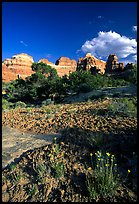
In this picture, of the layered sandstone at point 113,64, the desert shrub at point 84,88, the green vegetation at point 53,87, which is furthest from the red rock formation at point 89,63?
the desert shrub at point 84,88

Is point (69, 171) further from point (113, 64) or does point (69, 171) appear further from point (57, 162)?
point (113, 64)

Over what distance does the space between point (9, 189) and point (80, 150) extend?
160cm

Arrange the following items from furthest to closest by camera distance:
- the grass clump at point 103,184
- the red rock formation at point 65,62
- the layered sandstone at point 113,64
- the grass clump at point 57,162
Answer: the red rock formation at point 65,62 → the layered sandstone at point 113,64 → the grass clump at point 57,162 → the grass clump at point 103,184

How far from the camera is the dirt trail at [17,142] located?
17.2 feet

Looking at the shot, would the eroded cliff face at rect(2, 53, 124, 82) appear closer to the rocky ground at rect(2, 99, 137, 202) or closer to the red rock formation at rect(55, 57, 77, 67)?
the red rock formation at rect(55, 57, 77, 67)

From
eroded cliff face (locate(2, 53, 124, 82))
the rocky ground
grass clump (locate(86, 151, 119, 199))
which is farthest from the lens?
eroded cliff face (locate(2, 53, 124, 82))

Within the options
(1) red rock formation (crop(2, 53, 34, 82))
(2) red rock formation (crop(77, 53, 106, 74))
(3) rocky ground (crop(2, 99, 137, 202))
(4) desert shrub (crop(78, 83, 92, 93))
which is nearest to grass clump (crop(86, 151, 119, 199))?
(3) rocky ground (crop(2, 99, 137, 202))

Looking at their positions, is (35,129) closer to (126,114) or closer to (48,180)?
(126,114)

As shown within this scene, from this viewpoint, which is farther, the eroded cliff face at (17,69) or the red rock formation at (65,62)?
the red rock formation at (65,62)

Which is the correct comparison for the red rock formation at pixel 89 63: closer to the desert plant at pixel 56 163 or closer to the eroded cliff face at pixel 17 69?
the eroded cliff face at pixel 17 69

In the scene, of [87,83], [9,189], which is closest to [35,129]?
[9,189]

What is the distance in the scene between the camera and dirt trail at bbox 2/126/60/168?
5.24m

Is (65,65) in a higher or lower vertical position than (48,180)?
higher

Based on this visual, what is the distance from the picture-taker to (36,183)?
11.7 feet
